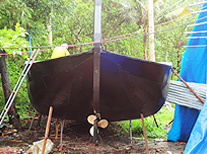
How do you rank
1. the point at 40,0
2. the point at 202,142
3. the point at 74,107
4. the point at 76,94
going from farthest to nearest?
the point at 40,0, the point at 74,107, the point at 76,94, the point at 202,142

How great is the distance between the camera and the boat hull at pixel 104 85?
2922 millimetres

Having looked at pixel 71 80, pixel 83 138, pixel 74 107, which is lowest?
pixel 83 138

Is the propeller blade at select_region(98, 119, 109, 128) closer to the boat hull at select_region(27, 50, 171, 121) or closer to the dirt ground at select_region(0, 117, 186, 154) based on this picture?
the boat hull at select_region(27, 50, 171, 121)

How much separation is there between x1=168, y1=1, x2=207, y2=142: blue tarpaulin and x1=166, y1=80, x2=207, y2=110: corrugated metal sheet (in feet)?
0.72

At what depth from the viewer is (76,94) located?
3221 mm

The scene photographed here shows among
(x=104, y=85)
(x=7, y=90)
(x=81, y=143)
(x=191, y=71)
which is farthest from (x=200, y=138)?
(x=7, y=90)

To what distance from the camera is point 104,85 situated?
3.04 meters

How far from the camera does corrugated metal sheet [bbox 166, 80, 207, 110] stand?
3879 millimetres

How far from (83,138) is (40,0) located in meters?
3.53

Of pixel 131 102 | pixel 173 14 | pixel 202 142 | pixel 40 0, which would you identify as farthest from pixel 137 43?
pixel 202 142

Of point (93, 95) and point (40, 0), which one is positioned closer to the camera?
point (93, 95)

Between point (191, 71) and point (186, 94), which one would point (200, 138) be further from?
point (191, 71)

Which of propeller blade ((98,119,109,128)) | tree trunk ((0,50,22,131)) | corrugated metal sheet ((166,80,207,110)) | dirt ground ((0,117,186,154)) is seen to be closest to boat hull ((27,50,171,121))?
propeller blade ((98,119,109,128))

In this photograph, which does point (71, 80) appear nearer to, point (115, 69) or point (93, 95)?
point (93, 95)
